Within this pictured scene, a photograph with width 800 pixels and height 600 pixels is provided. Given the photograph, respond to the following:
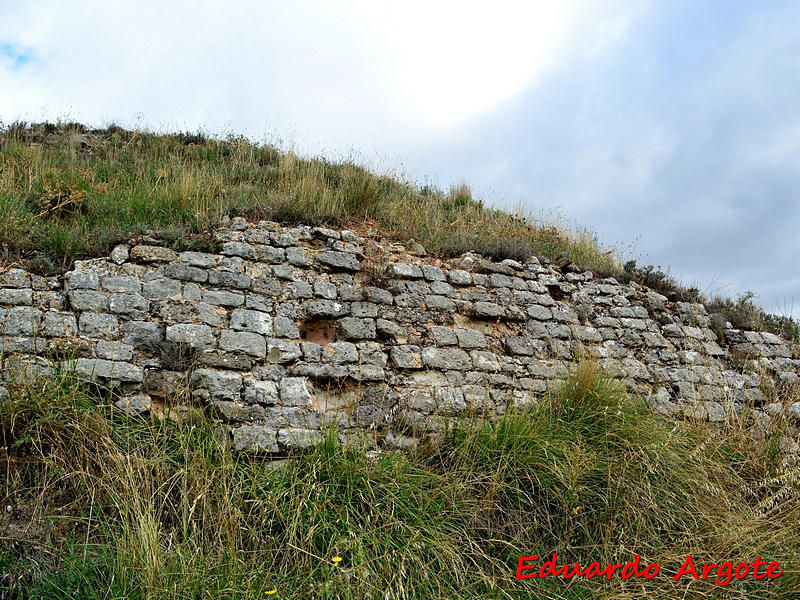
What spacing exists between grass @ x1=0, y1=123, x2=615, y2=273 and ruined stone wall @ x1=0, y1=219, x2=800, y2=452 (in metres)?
0.31

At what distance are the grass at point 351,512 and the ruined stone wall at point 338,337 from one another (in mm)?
349

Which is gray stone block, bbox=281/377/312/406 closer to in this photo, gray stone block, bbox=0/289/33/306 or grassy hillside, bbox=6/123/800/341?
grassy hillside, bbox=6/123/800/341

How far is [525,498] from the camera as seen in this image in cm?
444

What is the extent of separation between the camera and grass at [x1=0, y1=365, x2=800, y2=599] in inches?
135

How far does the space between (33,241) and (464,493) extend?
437cm

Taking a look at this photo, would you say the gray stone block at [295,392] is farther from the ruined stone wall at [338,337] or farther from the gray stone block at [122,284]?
the gray stone block at [122,284]

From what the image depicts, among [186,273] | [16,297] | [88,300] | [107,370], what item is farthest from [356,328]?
[16,297]

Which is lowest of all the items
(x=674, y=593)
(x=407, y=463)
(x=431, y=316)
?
(x=674, y=593)

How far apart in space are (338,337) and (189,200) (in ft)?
7.36

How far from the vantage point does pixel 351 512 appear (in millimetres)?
3959

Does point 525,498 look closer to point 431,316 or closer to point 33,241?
point 431,316

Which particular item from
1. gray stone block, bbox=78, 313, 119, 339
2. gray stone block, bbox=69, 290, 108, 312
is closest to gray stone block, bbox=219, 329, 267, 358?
gray stone block, bbox=78, 313, 119, 339

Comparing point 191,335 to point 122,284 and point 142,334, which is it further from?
point 122,284

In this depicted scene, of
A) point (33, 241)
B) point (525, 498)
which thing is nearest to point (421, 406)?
point (525, 498)
